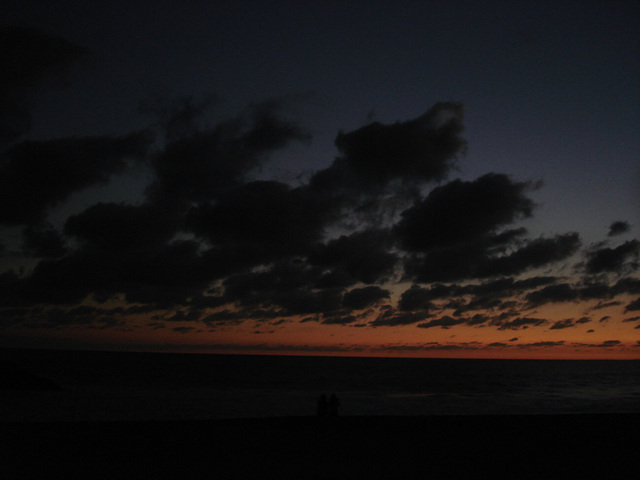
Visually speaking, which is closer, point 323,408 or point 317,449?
point 317,449

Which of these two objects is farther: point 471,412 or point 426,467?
point 471,412

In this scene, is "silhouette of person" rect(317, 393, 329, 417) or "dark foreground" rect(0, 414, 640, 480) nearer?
"dark foreground" rect(0, 414, 640, 480)

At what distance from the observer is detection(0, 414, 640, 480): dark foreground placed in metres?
11.7

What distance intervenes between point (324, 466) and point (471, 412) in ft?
89.2

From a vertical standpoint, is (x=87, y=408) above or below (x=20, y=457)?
below

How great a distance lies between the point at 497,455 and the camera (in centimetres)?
1377

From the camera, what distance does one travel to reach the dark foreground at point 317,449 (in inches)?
460

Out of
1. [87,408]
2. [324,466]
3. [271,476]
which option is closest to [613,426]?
[324,466]

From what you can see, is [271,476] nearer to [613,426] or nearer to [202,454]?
[202,454]

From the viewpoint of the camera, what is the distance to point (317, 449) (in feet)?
46.5

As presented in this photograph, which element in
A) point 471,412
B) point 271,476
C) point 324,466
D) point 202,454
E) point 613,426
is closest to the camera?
point 271,476

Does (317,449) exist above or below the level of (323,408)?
above

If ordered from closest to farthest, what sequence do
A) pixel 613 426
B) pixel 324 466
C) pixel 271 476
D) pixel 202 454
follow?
pixel 271 476
pixel 324 466
pixel 202 454
pixel 613 426

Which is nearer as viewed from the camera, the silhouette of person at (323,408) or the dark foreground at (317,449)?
the dark foreground at (317,449)
